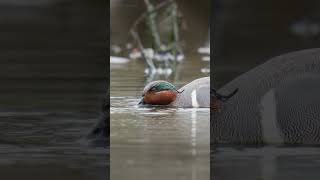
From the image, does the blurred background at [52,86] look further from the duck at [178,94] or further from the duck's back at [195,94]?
the duck's back at [195,94]

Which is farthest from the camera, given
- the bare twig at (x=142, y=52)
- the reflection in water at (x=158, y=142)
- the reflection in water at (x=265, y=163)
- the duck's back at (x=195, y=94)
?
the bare twig at (x=142, y=52)

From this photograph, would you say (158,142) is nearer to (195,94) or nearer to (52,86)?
(195,94)

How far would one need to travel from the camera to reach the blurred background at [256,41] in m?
3.58

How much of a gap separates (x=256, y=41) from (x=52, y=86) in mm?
1158

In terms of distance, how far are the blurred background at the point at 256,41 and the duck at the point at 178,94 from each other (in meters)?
0.29

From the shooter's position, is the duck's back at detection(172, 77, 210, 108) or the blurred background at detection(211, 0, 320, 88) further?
the duck's back at detection(172, 77, 210, 108)

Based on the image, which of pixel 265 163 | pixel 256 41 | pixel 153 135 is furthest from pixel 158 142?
pixel 256 41

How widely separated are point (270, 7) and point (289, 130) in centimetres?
70

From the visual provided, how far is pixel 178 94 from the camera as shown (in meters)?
3.89

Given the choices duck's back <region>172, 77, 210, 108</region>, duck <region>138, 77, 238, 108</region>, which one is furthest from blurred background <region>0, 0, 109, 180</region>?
duck's back <region>172, 77, 210, 108</region>

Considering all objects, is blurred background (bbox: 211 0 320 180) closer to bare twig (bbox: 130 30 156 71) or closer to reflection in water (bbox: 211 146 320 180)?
reflection in water (bbox: 211 146 320 180)

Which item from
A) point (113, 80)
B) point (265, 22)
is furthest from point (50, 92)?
point (265, 22)

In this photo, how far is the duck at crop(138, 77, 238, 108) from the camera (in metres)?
3.87

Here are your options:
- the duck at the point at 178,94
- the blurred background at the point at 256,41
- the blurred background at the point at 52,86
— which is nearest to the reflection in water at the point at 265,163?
the blurred background at the point at 256,41
